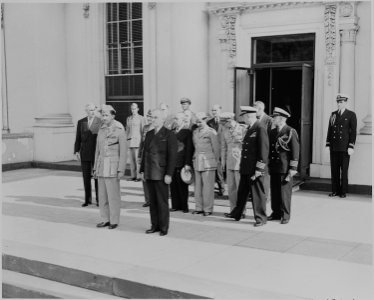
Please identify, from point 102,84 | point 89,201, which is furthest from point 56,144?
point 89,201

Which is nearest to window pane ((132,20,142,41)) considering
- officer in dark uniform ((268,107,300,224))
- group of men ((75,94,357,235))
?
group of men ((75,94,357,235))

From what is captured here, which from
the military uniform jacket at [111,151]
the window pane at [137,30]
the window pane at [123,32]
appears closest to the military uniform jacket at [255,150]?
the military uniform jacket at [111,151]

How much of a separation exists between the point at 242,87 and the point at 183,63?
1.67m

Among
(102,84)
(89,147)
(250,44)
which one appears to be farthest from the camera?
(102,84)

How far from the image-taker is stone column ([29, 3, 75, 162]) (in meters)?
14.8

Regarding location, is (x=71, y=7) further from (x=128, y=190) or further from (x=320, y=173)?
(x=320, y=173)

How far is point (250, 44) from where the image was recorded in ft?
40.1

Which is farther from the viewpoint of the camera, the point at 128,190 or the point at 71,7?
the point at 71,7

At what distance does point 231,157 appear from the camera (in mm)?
8367

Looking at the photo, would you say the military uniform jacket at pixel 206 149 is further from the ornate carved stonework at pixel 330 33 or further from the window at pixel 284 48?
the window at pixel 284 48

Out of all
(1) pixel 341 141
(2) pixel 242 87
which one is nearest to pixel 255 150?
(1) pixel 341 141

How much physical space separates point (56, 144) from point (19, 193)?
4.30 m

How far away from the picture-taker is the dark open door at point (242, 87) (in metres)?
11.8

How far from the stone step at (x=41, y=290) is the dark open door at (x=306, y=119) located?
21.1 feet
